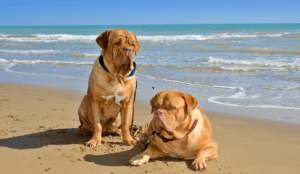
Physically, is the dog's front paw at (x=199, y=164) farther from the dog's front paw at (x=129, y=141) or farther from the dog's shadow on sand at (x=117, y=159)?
the dog's front paw at (x=129, y=141)

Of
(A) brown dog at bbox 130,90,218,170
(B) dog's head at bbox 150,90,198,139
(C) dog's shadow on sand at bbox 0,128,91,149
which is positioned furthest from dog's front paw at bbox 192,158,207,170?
(C) dog's shadow on sand at bbox 0,128,91,149

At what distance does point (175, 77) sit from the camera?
1007 cm

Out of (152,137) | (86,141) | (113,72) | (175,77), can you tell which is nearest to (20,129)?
(86,141)

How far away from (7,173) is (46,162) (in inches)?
18.0

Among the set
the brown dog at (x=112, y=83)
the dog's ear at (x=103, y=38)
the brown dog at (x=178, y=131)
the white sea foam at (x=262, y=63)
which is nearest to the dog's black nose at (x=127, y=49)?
the brown dog at (x=112, y=83)

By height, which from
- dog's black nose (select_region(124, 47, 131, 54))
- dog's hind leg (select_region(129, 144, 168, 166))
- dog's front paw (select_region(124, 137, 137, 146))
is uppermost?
dog's black nose (select_region(124, 47, 131, 54))

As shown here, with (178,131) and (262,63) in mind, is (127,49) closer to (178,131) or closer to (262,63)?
(178,131)

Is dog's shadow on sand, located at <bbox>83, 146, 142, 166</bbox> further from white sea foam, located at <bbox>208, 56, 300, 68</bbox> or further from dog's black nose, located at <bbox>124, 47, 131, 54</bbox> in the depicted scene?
white sea foam, located at <bbox>208, 56, 300, 68</bbox>

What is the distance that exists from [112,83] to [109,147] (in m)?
0.92

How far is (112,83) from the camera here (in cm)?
409

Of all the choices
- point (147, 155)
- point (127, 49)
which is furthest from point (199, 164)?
point (127, 49)

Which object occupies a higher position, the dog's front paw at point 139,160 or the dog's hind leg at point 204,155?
the dog's hind leg at point 204,155

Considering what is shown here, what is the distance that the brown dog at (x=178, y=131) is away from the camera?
337 cm

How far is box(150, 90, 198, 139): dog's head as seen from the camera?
130 inches
